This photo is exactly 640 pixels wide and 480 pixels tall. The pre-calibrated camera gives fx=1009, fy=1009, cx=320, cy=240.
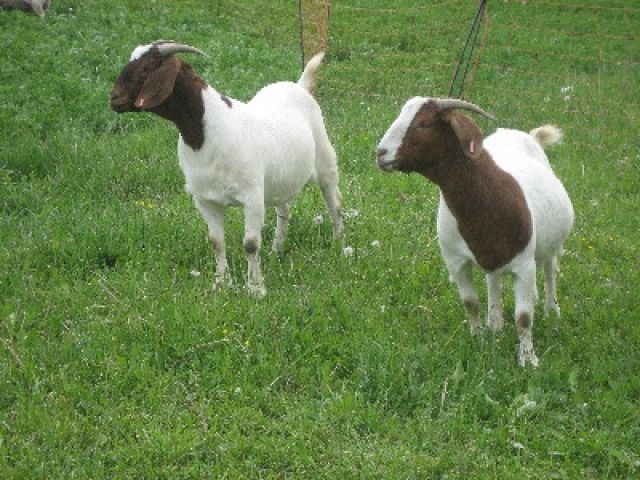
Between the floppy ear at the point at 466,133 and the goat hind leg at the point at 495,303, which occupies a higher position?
the floppy ear at the point at 466,133

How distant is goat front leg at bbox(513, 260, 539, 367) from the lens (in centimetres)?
546

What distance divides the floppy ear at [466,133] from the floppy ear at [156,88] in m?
1.64

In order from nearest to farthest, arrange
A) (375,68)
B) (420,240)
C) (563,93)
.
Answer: (420,240), (563,93), (375,68)

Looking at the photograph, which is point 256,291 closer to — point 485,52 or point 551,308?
point 551,308

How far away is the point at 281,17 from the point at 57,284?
968cm

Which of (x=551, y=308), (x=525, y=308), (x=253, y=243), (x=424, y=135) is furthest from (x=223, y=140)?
(x=551, y=308)

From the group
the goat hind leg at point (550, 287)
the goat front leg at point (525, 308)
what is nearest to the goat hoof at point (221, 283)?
the goat front leg at point (525, 308)

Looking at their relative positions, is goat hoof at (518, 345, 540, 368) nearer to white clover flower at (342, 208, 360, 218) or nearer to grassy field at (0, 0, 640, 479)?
grassy field at (0, 0, 640, 479)

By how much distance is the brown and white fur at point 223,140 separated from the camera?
19.3 feet

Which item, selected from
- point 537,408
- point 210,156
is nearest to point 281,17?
point 210,156

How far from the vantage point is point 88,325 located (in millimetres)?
5684

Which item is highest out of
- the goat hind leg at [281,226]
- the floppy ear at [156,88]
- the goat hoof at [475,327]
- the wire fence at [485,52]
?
the floppy ear at [156,88]

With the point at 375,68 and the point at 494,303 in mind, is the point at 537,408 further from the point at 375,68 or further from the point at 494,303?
the point at 375,68

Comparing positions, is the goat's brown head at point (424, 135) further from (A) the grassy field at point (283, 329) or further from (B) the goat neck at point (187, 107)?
(B) the goat neck at point (187, 107)
